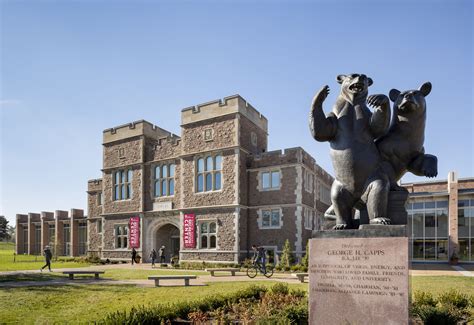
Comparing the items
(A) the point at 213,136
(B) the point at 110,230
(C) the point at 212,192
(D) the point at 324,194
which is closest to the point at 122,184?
(B) the point at 110,230

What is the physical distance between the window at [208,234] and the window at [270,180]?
4.33m

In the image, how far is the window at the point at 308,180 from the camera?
24.0 m

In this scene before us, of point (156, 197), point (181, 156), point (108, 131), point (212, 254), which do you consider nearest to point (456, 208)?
point (212, 254)

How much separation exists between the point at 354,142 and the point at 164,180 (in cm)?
2449

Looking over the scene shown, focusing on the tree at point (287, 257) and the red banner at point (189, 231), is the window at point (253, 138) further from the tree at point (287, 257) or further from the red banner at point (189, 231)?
the tree at point (287, 257)

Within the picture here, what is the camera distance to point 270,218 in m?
23.5

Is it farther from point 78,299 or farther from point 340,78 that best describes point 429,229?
point 340,78

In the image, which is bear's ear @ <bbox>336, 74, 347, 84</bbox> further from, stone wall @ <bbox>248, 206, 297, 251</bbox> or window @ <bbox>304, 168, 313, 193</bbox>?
window @ <bbox>304, 168, 313, 193</bbox>

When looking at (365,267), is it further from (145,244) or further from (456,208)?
(456,208)

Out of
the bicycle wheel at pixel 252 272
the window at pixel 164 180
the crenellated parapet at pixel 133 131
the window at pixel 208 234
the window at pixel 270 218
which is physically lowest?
the bicycle wheel at pixel 252 272

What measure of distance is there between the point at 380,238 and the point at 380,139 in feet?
4.98

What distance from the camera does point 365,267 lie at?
4734mm

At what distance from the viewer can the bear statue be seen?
16.7 ft

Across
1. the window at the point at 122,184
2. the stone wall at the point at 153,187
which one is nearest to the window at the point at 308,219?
the stone wall at the point at 153,187
